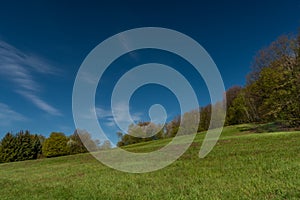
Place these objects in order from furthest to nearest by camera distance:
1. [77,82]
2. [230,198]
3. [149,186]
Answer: [77,82] < [149,186] < [230,198]

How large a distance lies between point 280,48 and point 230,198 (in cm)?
3227

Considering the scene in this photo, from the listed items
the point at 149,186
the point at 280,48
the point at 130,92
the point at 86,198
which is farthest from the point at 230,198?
the point at 280,48

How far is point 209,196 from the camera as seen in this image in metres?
5.02

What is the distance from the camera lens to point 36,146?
64938mm

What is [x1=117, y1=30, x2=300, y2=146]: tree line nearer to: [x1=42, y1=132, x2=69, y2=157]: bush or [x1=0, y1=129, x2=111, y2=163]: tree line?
[x1=0, y1=129, x2=111, y2=163]: tree line

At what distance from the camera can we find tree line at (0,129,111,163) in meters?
57.6

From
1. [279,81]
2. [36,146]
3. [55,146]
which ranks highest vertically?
[36,146]

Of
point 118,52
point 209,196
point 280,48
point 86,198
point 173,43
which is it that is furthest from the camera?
point 280,48

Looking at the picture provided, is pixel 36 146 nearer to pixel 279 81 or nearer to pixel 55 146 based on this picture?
pixel 55 146

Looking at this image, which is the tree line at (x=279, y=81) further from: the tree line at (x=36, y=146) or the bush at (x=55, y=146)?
the bush at (x=55, y=146)

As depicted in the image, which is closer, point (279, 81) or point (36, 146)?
point (279, 81)

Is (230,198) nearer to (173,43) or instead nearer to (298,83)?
(173,43)

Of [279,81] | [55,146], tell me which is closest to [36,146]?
[55,146]

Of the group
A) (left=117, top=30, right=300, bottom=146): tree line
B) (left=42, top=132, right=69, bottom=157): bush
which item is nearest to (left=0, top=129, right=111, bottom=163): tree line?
(left=42, top=132, right=69, bottom=157): bush
